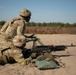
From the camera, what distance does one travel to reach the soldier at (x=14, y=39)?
26.7ft

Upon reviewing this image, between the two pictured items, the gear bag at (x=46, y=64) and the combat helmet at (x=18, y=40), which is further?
the combat helmet at (x=18, y=40)

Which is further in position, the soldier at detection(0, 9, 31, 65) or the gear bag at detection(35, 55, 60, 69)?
the soldier at detection(0, 9, 31, 65)

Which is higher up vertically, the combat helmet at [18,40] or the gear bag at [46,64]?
the combat helmet at [18,40]

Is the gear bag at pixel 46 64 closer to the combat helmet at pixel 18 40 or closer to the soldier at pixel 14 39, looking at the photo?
the soldier at pixel 14 39

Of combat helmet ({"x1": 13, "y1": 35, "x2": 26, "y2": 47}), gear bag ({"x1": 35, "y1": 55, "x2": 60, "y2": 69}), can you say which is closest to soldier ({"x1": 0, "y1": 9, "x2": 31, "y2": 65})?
combat helmet ({"x1": 13, "y1": 35, "x2": 26, "y2": 47})

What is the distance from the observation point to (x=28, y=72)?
730 centimetres

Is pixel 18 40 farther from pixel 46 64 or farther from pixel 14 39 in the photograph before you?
pixel 46 64

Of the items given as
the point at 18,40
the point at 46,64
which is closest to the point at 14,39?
the point at 18,40

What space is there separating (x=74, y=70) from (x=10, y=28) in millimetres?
2864

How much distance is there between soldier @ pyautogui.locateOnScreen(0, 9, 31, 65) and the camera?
8148 millimetres

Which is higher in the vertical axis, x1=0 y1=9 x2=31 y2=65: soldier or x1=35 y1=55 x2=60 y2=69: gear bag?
Result: x1=0 y1=9 x2=31 y2=65: soldier

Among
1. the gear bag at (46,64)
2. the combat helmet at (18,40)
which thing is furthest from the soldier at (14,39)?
the gear bag at (46,64)

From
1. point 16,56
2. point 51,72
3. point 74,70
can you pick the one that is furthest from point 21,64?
point 74,70

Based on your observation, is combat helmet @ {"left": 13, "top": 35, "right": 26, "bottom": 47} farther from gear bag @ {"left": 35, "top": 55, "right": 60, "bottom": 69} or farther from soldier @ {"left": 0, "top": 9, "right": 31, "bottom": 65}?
gear bag @ {"left": 35, "top": 55, "right": 60, "bottom": 69}
